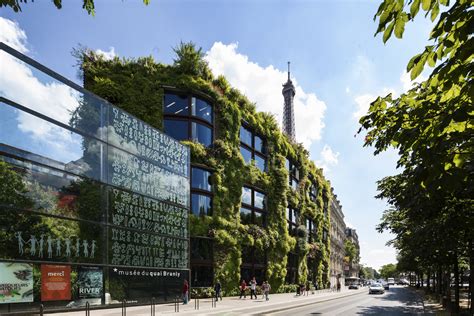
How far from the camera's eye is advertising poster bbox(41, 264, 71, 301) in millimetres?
20031

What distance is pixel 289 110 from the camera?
331 ft

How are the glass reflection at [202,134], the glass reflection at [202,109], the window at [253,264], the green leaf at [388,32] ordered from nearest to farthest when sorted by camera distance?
the green leaf at [388,32], the glass reflection at [202,134], the glass reflection at [202,109], the window at [253,264]

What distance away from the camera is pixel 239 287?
132 ft

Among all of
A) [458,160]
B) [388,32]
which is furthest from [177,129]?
[388,32]

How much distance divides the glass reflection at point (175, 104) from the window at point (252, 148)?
29.0 ft

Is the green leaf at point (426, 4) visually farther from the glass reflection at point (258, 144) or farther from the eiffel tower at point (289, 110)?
the eiffel tower at point (289, 110)

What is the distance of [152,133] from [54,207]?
1039 centimetres

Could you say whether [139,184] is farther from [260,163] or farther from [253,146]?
[260,163]

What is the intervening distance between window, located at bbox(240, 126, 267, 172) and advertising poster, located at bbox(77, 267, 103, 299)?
23433 millimetres

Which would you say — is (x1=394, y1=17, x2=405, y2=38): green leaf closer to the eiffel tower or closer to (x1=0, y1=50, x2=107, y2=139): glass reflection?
(x1=0, y1=50, x2=107, y2=139): glass reflection

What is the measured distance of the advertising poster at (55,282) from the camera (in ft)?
65.7

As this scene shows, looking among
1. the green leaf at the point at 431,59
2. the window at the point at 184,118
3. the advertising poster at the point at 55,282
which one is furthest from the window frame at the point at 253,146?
the green leaf at the point at 431,59

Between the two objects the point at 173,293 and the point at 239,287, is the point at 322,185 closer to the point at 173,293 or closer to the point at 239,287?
the point at 239,287

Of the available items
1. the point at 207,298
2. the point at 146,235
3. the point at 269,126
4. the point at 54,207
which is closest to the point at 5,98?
the point at 54,207
